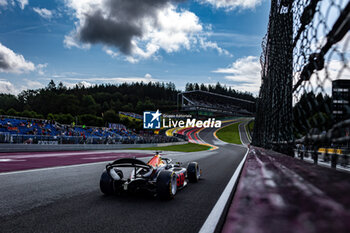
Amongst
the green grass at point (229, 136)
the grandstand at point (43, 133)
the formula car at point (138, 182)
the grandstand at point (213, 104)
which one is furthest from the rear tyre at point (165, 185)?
the grandstand at point (213, 104)

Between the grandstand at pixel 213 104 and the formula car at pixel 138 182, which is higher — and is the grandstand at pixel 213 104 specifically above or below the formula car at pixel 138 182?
above

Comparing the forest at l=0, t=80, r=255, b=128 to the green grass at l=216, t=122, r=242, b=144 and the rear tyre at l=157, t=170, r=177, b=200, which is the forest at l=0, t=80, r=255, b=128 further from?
the rear tyre at l=157, t=170, r=177, b=200

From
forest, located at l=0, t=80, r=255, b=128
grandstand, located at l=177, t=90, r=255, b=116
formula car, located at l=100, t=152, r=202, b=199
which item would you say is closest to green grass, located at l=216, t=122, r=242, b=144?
forest, located at l=0, t=80, r=255, b=128

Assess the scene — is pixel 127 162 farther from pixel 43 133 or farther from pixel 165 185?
pixel 43 133

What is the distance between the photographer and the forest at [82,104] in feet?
260

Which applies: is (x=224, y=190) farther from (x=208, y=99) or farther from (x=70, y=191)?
(x=208, y=99)

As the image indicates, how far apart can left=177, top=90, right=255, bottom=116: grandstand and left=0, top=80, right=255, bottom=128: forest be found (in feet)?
50.9

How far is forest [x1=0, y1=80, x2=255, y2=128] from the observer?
260 ft

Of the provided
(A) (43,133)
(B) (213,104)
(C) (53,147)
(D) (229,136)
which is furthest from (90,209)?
(B) (213,104)

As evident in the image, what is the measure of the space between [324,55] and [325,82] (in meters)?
0.26

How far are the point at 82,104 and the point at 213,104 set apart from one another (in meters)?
62.4

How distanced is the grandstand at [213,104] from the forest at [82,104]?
15.5 m

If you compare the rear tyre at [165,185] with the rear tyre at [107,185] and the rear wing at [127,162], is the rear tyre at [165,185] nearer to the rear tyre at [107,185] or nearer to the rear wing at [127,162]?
the rear wing at [127,162]

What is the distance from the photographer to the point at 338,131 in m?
0.90
